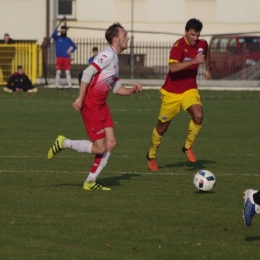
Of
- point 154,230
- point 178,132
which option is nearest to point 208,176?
point 154,230

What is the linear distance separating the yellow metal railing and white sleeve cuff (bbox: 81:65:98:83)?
76.3 feet

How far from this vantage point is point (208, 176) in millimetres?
10586

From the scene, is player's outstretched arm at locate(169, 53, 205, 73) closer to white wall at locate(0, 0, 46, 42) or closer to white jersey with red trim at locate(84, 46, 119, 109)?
white jersey with red trim at locate(84, 46, 119, 109)

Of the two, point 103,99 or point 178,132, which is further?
point 178,132

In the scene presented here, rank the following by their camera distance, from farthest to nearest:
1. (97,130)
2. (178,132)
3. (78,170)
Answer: (178,132) → (78,170) → (97,130)

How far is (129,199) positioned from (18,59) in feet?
80.3

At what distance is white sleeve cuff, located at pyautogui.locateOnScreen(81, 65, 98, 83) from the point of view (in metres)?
10.2

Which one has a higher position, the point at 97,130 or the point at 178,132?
the point at 97,130

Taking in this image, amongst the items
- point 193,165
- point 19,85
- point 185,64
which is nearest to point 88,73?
point 185,64

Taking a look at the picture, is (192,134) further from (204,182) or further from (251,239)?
(251,239)

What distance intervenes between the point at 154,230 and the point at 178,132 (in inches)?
390

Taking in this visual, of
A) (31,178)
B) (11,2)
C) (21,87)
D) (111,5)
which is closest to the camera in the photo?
(31,178)

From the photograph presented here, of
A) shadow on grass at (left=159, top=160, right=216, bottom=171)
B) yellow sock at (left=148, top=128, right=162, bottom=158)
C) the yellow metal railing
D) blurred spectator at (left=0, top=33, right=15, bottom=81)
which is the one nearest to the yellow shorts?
yellow sock at (left=148, top=128, right=162, bottom=158)

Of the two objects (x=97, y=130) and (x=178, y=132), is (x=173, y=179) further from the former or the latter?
(x=178, y=132)
